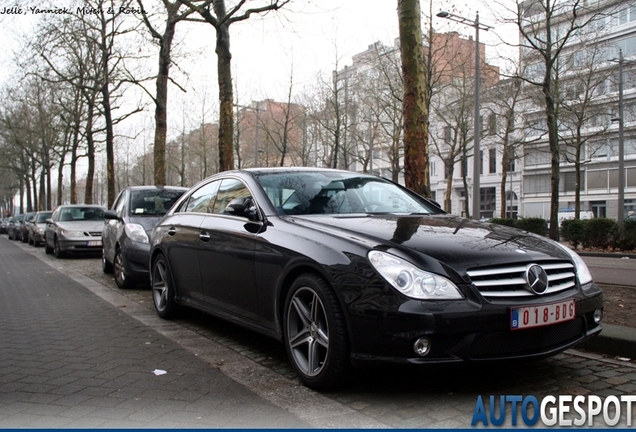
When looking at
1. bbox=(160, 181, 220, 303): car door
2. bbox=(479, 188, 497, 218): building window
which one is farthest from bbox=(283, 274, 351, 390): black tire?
bbox=(479, 188, 497, 218): building window

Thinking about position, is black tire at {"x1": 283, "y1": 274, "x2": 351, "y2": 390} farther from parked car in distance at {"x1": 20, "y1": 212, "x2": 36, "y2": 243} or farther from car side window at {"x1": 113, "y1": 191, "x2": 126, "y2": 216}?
parked car in distance at {"x1": 20, "y1": 212, "x2": 36, "y2": 243}

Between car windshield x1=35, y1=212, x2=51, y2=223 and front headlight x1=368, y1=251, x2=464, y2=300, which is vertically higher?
front headlight x1=368, y1=251, x2=464, y2=300

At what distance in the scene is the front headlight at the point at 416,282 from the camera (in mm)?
3355

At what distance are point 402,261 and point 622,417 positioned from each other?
1520mm

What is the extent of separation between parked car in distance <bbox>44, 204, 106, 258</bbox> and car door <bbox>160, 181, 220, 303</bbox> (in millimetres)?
10224

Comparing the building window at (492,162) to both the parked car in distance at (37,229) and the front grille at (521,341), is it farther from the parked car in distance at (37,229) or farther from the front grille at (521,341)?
the front grille at (521,341)

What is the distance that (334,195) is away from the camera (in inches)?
194

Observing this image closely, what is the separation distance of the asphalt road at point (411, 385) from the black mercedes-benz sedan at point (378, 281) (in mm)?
209

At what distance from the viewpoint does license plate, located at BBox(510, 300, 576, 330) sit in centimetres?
339

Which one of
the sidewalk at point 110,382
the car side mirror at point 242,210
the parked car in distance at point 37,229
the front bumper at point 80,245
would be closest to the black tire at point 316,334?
the sidewalk at point 110,382

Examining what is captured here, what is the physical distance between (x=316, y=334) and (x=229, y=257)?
1356mm

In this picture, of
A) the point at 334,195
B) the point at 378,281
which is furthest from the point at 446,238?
the point at 334,195

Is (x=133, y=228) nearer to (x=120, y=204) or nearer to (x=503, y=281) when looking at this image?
(x=120, y=204)

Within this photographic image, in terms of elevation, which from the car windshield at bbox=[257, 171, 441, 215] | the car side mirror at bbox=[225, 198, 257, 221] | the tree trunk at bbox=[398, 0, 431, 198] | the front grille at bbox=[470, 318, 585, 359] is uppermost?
the tree trunk at bbox=[398, 0, 431, 198]
